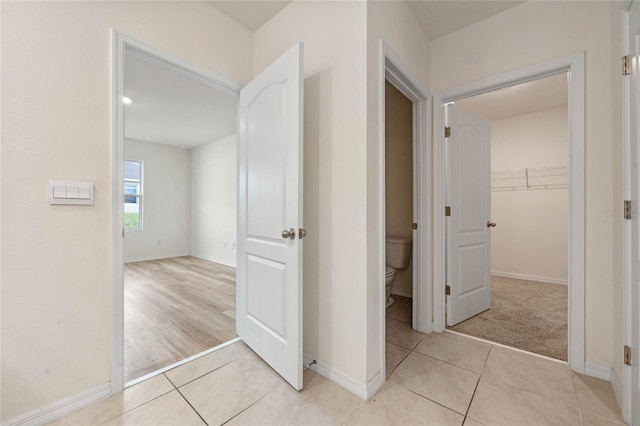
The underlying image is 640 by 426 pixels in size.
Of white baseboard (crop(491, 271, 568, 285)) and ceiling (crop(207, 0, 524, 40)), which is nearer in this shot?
ceiling (crop(207, 0, 524, 40))

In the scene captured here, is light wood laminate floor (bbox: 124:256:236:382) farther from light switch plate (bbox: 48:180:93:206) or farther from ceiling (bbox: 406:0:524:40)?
ceiling (bbox: 406:0:524:40)

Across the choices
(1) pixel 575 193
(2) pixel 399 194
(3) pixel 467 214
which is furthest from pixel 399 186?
(1) pixel 575 193

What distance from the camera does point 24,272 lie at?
123 cm

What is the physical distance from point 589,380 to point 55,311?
3049 millimetres

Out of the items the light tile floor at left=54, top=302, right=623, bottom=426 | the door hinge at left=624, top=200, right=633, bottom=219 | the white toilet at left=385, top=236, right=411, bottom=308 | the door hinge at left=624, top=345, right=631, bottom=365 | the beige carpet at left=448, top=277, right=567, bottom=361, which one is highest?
the door hinge at left=624, top=200, right=633, bottom=219

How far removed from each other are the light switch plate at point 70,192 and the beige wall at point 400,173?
2857 millimetres

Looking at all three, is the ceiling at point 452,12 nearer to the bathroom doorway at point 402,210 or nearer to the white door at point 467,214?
the bathroom doorway at point 402,210

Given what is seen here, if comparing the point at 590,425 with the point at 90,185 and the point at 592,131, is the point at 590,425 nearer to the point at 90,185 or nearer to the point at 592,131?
the point at 592,131

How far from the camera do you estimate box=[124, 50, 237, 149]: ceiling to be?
292cm

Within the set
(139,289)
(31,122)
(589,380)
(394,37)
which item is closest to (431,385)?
(589,380)

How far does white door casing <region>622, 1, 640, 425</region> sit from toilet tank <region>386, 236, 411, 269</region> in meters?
1.72

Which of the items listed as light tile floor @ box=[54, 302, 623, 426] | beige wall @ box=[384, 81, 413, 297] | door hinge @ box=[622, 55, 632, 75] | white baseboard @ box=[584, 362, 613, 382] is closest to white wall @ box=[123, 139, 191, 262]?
light tile floor @ box=[54, 302, 623, 426]

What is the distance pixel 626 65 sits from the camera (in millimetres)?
1300

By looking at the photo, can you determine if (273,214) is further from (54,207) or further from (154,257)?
(154,257)
